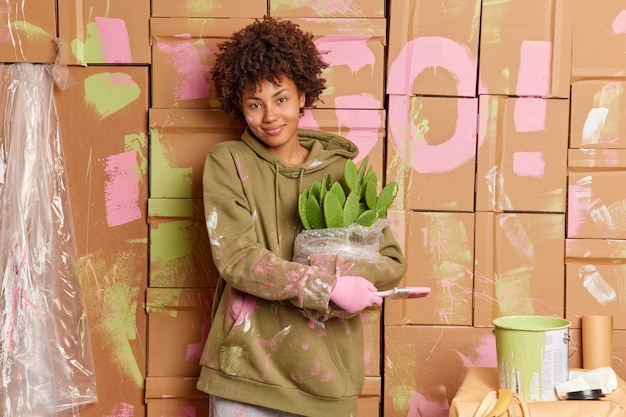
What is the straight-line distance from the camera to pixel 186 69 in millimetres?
1993

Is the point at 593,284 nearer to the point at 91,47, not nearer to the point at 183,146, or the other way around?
the point at 183,146

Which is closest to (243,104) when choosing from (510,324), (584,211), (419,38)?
(419,38)

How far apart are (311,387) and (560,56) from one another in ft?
3.38

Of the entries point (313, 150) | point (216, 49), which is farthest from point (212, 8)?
point (313, 150)

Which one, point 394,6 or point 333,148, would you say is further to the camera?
point 394,6

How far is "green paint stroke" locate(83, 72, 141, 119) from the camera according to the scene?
6.55ft

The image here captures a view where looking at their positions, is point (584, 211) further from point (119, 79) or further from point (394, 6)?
point (119, 79)

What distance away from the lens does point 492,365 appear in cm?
204

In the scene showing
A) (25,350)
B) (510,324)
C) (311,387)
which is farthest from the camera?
(25,350)

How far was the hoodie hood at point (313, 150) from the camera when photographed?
5.78ft

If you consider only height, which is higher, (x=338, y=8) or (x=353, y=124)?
(x=338, y=8)

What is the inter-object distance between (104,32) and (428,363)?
45.9 inches

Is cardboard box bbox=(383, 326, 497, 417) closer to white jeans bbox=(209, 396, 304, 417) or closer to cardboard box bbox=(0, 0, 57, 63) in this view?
white jeans bbox=(209, 396, 304, 417)

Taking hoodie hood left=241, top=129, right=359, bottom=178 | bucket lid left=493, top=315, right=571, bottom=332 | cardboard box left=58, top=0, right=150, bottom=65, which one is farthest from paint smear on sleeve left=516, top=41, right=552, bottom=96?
cardboard box left=58, top=0, right=150, bottom=65
